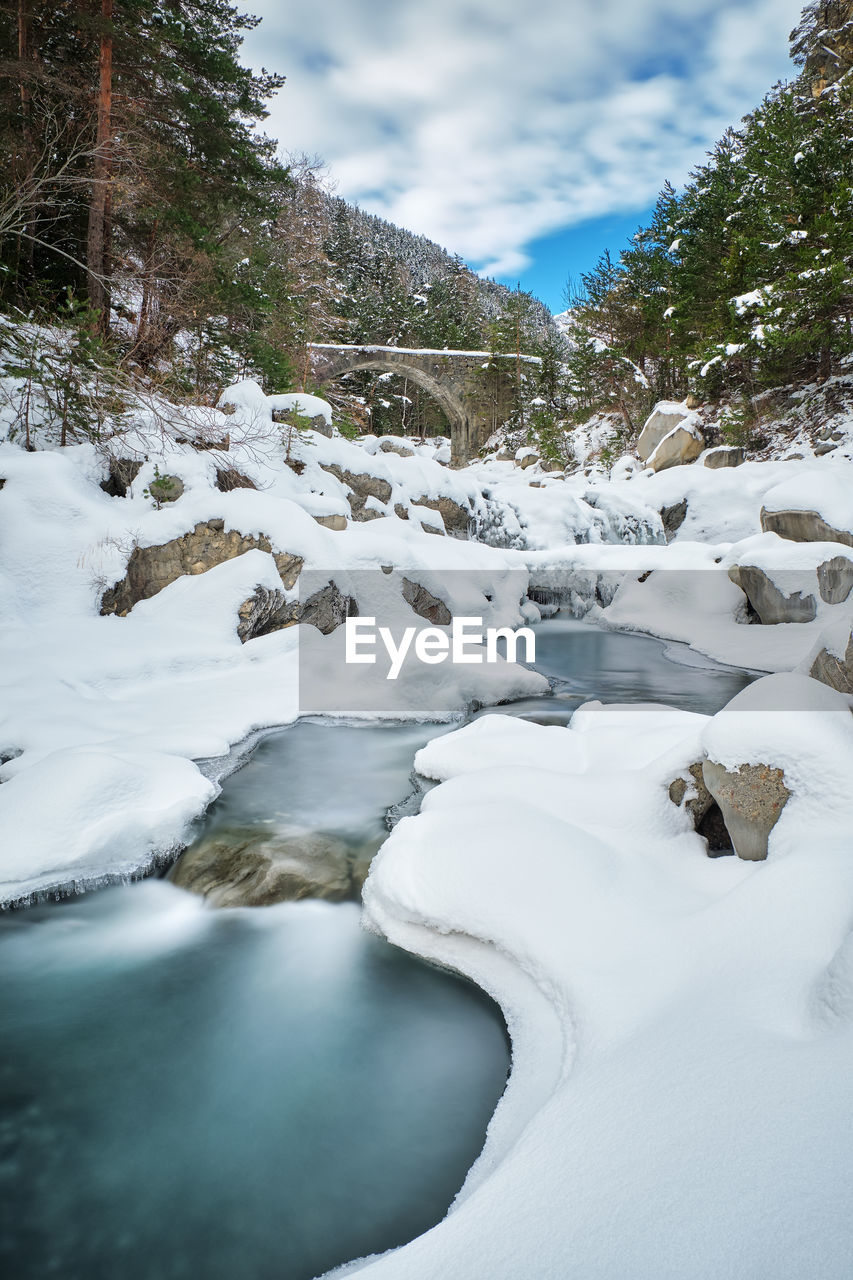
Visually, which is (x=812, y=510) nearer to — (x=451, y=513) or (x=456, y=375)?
(x=451, y=513)

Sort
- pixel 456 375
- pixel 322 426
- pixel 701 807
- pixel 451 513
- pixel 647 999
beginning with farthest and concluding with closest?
1. pixel 456 375
2. pixel 451 513
3. pixel 322 426
4. pixel 701 807
5. pixel 647 999

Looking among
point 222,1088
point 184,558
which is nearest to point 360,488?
point 184,558

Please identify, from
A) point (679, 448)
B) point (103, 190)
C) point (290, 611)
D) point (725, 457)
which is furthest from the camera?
point (679, 448)

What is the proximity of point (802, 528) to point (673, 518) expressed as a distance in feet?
20.1

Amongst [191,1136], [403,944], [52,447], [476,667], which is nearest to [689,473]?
[476,667]

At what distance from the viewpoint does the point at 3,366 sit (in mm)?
6746

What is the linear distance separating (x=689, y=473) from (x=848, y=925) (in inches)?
635

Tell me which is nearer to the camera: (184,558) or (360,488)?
(184,558)

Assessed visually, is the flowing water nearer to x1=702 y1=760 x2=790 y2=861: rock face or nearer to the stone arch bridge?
x1=702 y1=760 x2=790 y2=861: rock face

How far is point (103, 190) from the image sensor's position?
26.9 ft

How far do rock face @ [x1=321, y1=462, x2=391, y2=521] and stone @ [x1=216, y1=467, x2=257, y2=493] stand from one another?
2157 mm

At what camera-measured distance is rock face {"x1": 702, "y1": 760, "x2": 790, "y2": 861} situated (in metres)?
2.54

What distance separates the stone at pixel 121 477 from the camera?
7.84 meters

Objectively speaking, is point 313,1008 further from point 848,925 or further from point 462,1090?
point 848,925
